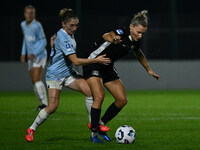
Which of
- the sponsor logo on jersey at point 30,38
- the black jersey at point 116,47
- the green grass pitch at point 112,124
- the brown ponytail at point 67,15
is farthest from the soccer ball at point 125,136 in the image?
the sponsor logo on jersey at point 30,38

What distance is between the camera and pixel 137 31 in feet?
24.8

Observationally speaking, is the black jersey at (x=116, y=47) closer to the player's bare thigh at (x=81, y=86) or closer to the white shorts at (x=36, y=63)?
the player's bare thigh at (x=81, y=86)

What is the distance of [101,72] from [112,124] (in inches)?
92.7

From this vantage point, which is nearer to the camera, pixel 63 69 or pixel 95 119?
pixel 95 119

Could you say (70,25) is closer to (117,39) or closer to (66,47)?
(66,47)

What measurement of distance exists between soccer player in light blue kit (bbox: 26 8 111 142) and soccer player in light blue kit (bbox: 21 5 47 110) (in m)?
4.27

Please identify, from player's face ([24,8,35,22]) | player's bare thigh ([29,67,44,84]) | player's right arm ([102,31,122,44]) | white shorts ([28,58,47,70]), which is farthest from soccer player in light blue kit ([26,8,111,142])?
player's face ([24,8,35,22])

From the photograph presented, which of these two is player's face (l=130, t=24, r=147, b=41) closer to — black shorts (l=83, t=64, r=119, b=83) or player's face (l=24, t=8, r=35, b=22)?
black shorts (l=83, t=64, r=119, b=83)

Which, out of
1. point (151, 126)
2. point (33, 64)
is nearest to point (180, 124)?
point (151, 126)

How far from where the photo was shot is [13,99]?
626 inches

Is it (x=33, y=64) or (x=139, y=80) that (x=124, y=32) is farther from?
(x=139, y=80)

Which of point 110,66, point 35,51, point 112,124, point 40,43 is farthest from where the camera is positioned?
point 40,43

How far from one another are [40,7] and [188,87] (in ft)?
51.3

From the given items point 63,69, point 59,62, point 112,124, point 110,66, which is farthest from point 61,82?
point 112,124
